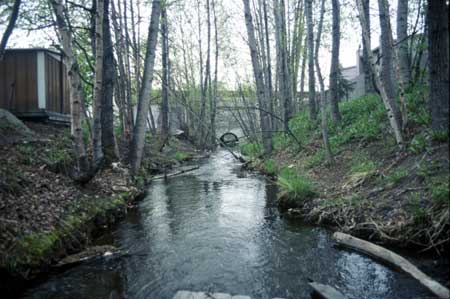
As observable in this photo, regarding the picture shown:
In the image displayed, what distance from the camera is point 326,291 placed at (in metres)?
3.83

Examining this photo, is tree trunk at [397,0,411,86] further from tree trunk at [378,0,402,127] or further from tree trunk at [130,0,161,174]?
tree trunk at [130,0,161,174]

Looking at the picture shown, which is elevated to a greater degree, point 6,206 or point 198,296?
point 6,206

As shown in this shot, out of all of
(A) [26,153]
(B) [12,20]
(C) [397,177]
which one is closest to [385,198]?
(C) [397,177]

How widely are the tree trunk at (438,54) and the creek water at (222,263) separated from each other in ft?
9.13

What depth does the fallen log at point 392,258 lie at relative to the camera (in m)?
3.38

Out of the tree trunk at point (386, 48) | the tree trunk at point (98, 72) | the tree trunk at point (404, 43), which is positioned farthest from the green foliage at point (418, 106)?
the tree trunk at point (98, 72)

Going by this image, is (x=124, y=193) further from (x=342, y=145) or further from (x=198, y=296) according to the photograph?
(x=342, y=145)

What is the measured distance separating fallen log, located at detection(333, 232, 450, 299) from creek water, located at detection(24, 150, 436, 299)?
0.13 meters

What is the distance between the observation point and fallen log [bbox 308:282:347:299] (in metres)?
3.70

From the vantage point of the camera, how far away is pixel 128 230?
669cm

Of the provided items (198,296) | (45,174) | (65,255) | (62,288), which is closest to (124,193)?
(45,174)

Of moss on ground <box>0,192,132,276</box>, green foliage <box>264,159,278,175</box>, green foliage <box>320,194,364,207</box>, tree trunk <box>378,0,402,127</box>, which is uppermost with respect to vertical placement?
tree trunk <box>378,0,402,127</box>

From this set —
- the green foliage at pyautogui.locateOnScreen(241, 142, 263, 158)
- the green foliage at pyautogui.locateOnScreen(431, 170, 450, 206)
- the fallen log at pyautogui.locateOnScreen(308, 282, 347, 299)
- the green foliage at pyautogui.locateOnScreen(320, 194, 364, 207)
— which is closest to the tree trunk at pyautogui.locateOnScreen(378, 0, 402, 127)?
the green foliage at pyautogui.locateOnScreen(320, 194, 364, 207)

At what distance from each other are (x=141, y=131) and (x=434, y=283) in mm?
9163
